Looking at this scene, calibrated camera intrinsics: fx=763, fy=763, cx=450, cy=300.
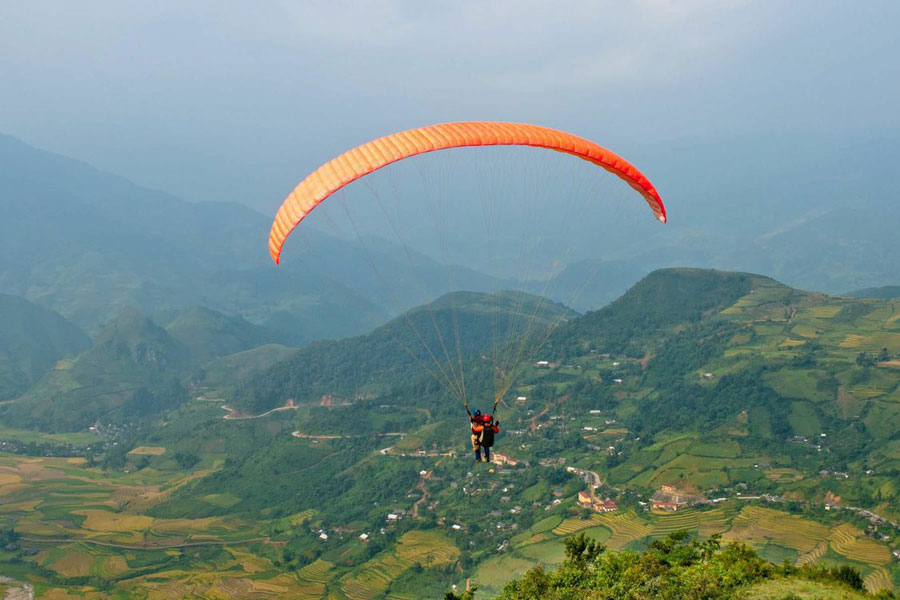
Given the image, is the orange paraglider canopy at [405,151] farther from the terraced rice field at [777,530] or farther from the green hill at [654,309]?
the green hill at [654,309]

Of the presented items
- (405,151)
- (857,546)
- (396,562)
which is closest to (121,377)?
(396,562)

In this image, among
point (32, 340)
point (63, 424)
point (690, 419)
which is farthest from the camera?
point (32, 340)

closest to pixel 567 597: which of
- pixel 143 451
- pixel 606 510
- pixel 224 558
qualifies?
pixel 606 510

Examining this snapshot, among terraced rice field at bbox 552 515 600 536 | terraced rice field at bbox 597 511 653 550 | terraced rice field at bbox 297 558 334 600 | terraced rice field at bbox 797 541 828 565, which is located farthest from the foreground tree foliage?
terraced rice field at bbox 297 558 334 600

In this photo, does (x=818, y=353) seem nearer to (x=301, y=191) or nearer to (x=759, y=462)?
(x=759, y=462)

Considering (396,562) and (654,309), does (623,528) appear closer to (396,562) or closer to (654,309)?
(396,562)

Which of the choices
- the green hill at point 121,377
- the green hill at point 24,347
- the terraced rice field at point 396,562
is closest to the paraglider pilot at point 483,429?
the terraced rice field at point 396,562

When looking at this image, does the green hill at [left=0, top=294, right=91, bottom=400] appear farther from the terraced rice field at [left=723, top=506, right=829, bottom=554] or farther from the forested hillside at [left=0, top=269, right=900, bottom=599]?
the terraced rice field at [left=723, top=506, right=829, bottom=554]

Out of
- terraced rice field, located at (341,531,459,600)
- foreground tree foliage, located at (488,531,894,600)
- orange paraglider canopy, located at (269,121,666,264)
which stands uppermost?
orange paraglider canopy, located at (269,121,666,264)
